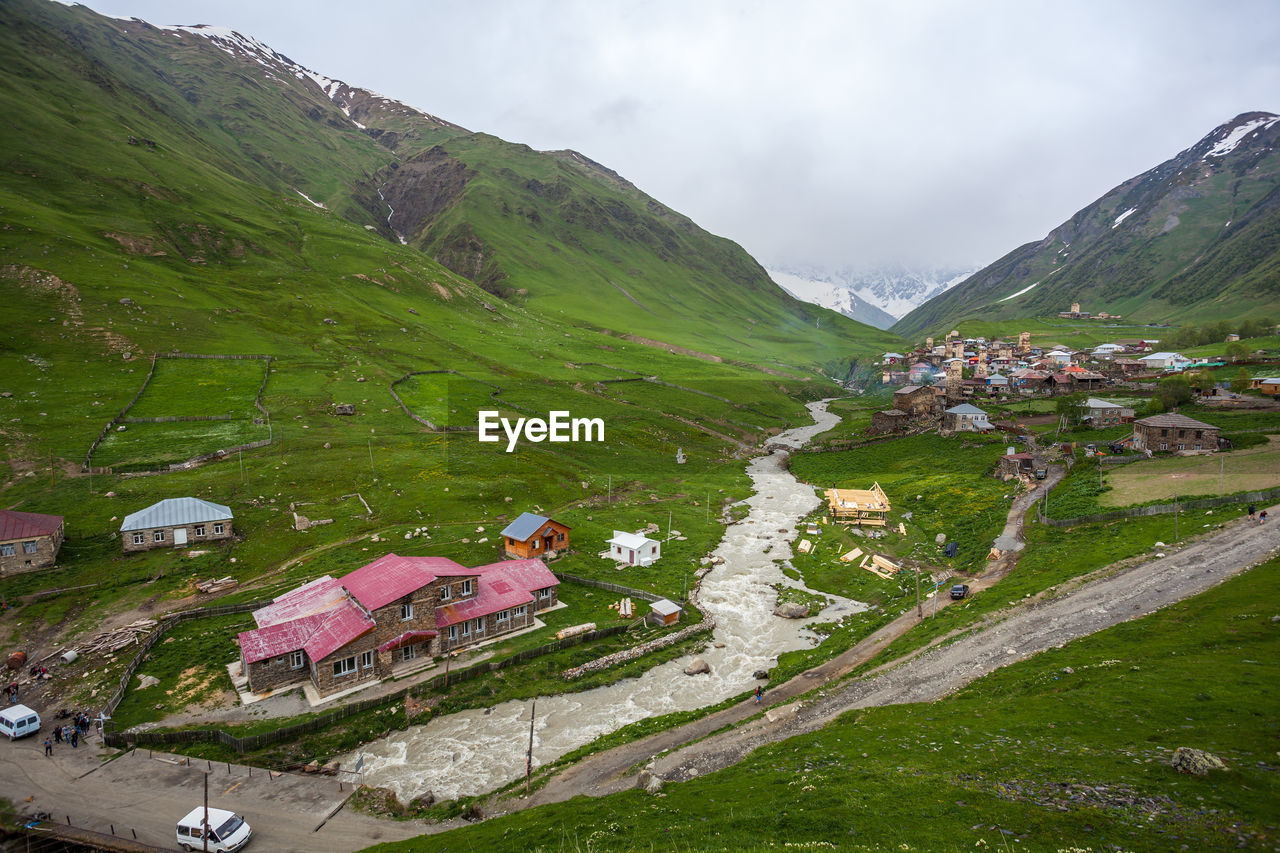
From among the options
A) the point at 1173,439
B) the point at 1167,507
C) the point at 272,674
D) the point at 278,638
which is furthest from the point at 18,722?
the point at 1173,439

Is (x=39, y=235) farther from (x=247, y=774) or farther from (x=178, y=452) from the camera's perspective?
(x=247, y=774)

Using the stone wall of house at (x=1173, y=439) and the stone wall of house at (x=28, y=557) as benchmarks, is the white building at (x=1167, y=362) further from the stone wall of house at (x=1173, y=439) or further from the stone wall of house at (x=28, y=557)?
the stone wall of house at (x=28, y=557)

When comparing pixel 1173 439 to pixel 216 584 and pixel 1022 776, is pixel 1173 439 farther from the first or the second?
pixel 216 584

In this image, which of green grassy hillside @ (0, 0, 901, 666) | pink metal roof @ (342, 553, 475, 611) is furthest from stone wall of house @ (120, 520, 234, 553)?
pink metal roof @ (342, 553, 475, 611)

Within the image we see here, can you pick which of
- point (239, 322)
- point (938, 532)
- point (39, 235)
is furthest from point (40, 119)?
point (938, 532)

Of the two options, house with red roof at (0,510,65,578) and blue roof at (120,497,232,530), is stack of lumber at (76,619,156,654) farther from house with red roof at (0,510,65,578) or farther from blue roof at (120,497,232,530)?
house with red roof at (0,510,65,578)

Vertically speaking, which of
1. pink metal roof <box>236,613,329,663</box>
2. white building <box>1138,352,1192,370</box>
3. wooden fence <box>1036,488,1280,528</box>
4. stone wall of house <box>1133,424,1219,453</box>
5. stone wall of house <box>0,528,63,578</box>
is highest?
white building <box>1138,352,1192,370</box>

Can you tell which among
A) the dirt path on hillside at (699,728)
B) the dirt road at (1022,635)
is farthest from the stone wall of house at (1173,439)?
the dirt path on hillside at (699,728)
